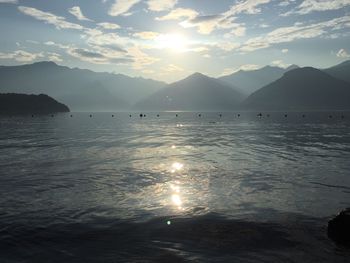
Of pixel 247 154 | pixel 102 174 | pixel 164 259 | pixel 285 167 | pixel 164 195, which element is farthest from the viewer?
pixel 247 154

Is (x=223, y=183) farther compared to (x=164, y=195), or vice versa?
(x=223, y=183)

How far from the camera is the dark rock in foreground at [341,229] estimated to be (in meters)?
17.8

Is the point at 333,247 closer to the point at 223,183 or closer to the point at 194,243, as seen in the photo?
the point at 194,243

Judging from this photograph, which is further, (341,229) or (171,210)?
(171,210)

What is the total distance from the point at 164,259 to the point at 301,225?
29.9ft

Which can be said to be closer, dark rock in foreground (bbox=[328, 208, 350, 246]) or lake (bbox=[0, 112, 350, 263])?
lake (bbox=[0, 112, 350, 263])

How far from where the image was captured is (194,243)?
58.7 ft

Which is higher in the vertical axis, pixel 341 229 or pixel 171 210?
pixel 341 229

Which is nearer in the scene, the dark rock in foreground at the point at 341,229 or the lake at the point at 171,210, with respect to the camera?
the lake at the point at 171,210

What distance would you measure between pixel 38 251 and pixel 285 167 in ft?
97.3

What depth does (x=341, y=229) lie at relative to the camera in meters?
18.2

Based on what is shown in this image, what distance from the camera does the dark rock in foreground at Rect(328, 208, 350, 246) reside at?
17770mm

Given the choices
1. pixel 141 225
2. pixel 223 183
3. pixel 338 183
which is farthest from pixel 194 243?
pixel 338 183

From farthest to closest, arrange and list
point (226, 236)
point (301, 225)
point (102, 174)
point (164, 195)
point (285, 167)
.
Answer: point (285, 167) → point (102, 174) → point (164, 195) → point (301, 225) → point (226, 236)
